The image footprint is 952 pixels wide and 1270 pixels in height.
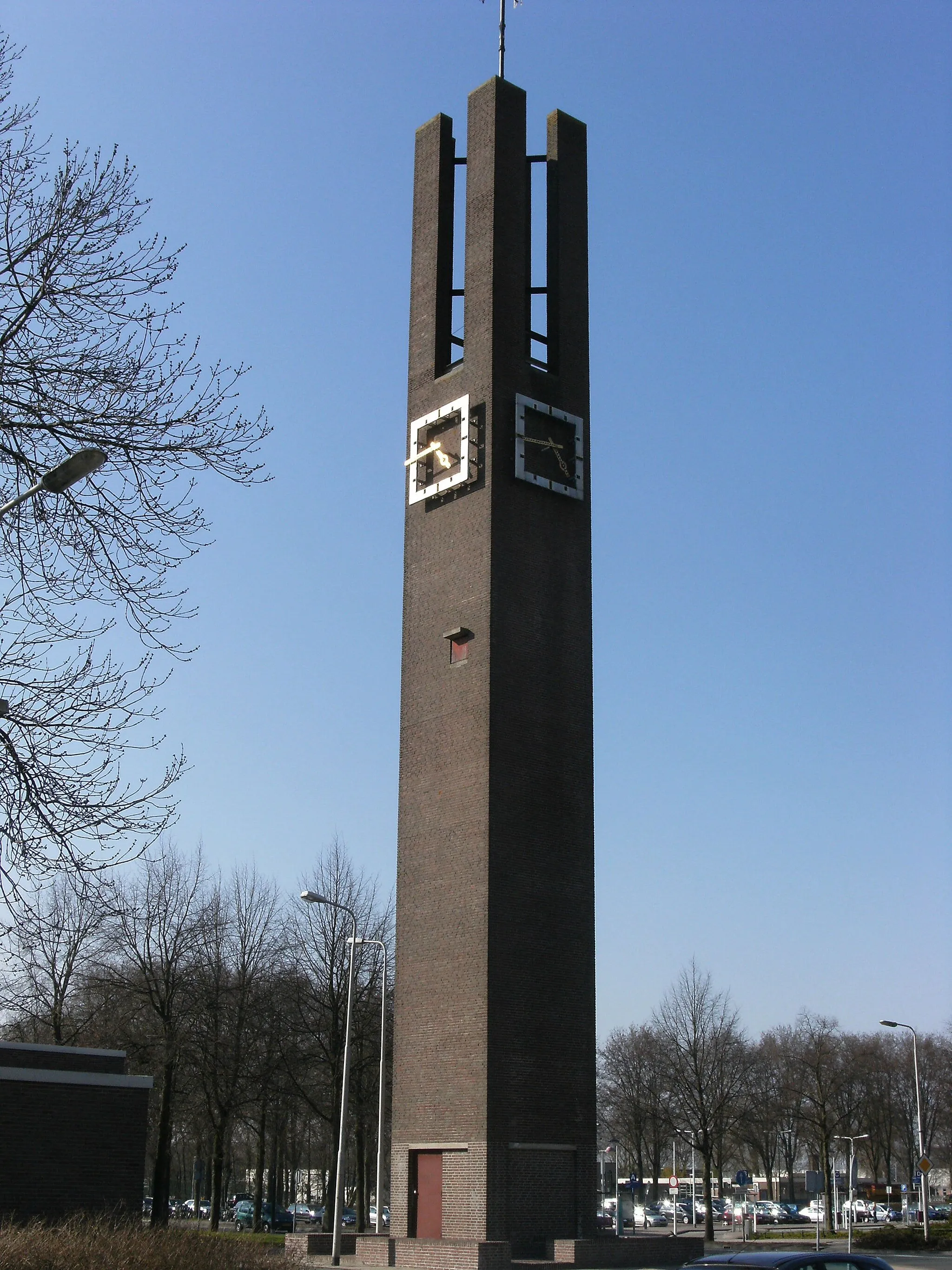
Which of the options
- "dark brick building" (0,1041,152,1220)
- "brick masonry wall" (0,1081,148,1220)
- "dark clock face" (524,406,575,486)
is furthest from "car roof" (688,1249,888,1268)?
"dark clock face" (524,406,575,486)

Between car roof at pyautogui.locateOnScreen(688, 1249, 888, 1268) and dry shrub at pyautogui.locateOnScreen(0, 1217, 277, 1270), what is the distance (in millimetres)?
6047

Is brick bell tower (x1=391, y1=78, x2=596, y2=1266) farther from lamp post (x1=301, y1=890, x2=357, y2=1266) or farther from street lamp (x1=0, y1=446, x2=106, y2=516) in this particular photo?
street lamp (x1=0, y1=446, x2=106, y2=516)

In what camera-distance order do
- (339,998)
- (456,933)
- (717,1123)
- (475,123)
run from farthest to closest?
(717,1123)
(339,998)
(475,123)
(456,933)

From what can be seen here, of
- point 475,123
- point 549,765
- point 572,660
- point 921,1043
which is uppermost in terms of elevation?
point 475,123

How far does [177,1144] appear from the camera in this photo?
63375 mm

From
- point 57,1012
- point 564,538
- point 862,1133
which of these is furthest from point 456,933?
point 862,1133

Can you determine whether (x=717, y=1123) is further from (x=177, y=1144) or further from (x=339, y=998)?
(x=177, y=1144)

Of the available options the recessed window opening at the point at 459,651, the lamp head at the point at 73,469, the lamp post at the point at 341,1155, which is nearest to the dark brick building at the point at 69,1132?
the lamp post at the point at 341,1155

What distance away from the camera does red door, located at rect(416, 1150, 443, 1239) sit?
29384 mm

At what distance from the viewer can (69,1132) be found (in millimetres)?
28797

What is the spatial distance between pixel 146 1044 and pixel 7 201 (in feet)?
121

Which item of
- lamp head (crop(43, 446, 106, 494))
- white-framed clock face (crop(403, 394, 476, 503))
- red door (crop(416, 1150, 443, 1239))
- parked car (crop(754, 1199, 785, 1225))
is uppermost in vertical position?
white-framed clock face (crop(403, 394, 476, 503))

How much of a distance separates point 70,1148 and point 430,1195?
772 cm

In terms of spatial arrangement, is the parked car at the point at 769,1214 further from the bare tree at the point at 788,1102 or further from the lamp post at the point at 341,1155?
the lamp post at the point at 341,1155
